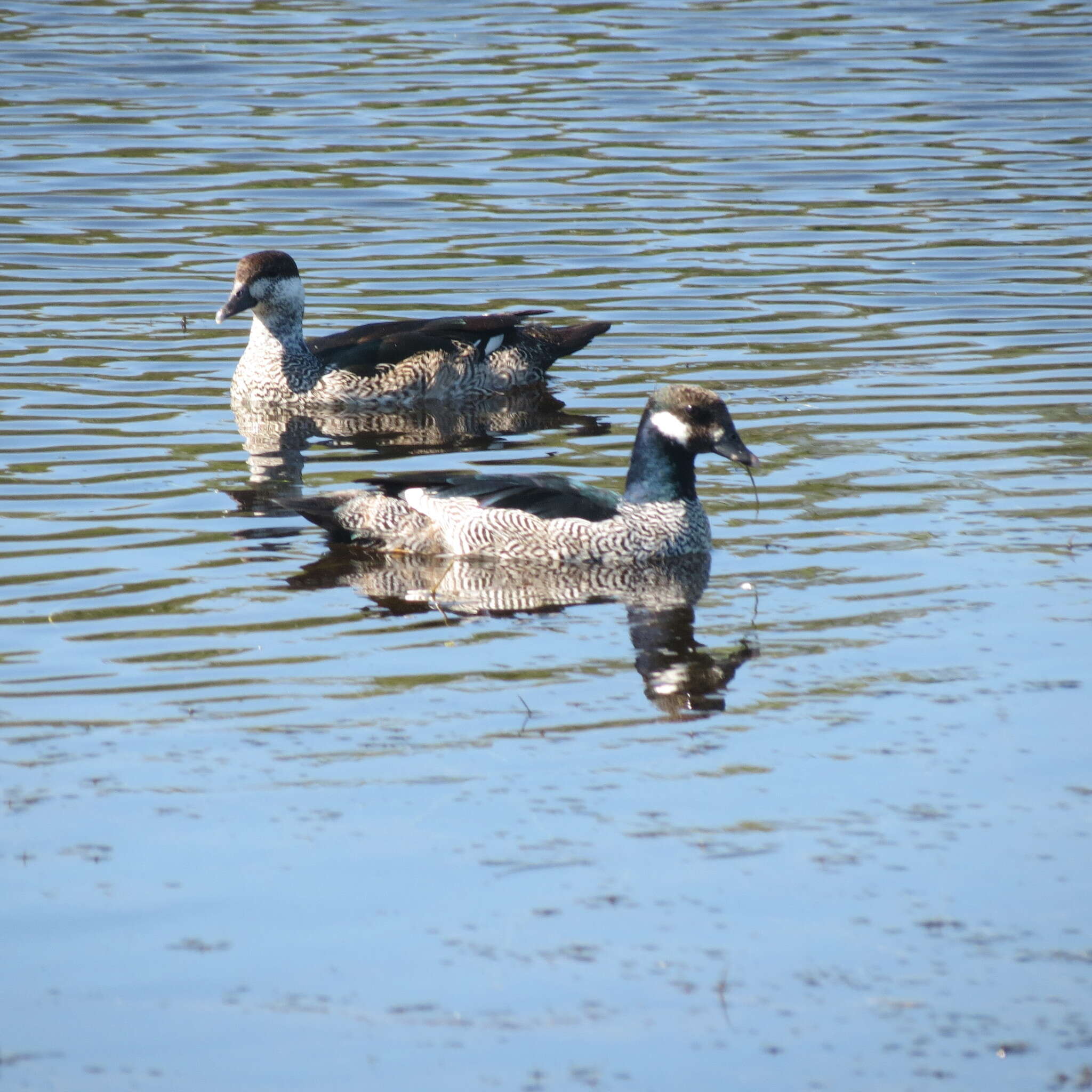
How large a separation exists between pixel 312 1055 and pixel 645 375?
8765mm

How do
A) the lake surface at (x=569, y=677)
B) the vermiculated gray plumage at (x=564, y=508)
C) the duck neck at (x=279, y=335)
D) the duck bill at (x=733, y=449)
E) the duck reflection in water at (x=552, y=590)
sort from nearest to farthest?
the lake surface at (x=569, y=677) < the duck reflection in water at (x=552, y=590) < the vermiculated gray plumage at (x=564, y=508) < the duck bill at (x=733, y=449) < the duck neck at (x=279, y=335)

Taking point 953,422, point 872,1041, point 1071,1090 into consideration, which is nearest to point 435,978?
point 872,1041

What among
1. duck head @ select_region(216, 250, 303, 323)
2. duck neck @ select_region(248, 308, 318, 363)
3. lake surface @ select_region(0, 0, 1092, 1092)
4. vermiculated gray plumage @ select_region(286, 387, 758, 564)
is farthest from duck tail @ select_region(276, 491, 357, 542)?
duck head @ select_region(216, 250, 303, 323)

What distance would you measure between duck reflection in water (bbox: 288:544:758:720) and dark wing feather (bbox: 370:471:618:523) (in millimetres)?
271

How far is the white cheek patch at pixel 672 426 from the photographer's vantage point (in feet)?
32.7

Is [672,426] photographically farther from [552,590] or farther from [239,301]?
[239,301]

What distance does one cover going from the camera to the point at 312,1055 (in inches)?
207

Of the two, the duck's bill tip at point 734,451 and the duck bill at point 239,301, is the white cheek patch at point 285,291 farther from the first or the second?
the duck's bill tip at point 734,451

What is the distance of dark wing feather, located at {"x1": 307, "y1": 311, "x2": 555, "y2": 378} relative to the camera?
1355 centimetres

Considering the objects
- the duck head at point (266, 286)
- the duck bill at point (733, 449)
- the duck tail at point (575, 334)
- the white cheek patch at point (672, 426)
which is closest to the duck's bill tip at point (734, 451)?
the duck bill at point (733, 449)

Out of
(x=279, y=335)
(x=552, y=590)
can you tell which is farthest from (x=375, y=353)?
(x=552, y=590)

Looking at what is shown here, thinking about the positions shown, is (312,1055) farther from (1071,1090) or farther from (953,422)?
(953,422)

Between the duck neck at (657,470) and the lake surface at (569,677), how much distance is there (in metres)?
0.39

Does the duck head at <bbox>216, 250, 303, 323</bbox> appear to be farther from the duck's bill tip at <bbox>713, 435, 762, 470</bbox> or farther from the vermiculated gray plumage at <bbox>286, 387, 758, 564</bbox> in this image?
the duck's bill tip at <bbox>713, 435, 762, 470</bbox>
